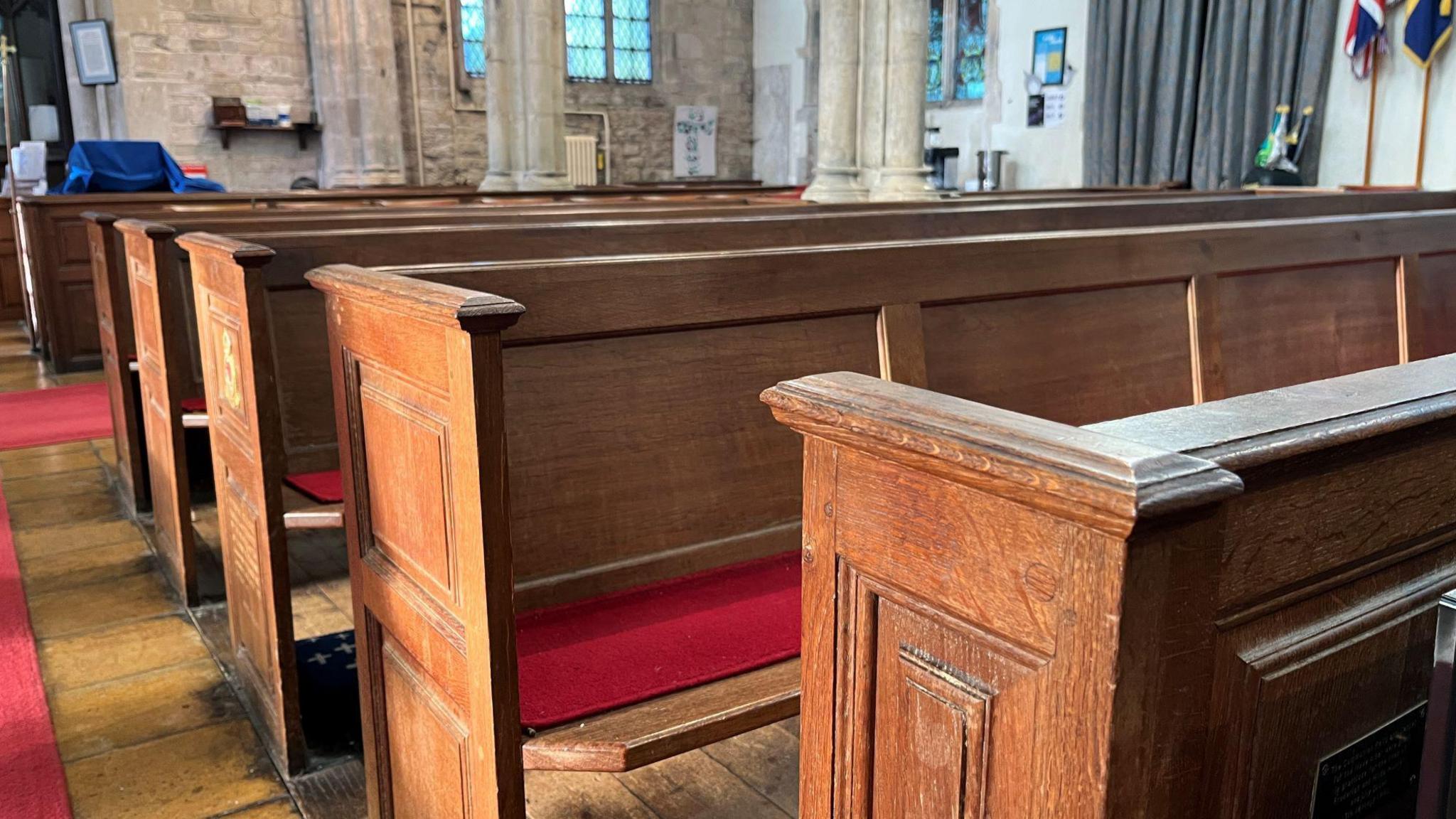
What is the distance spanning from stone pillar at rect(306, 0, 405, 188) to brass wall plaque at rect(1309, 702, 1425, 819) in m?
9.79

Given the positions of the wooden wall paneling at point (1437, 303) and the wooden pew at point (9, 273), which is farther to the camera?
the wooden pew at point (9, 273)

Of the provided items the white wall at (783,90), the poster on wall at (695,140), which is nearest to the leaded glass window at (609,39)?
the poster on wall at (695,140)

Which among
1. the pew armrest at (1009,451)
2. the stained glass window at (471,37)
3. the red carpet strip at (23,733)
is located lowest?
the red carpet strip at (23,733)

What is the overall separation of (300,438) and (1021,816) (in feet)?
7.57

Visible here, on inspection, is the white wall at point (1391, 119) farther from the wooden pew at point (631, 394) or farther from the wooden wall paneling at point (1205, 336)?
the wooden wall paneling at point (1205, 336)

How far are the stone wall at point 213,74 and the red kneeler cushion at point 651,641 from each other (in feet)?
30.5

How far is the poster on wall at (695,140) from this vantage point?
12.8m

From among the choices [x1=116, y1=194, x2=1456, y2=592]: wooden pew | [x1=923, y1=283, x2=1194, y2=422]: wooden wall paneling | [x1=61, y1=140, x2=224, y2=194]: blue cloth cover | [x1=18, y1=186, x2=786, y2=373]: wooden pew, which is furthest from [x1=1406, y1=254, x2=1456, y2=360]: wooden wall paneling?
[x1=61, y1=140, x2=224, y2=194]: blue cloth cover

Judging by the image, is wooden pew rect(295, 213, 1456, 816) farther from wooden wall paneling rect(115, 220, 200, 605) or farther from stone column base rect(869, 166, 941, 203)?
stone column base rect(869, 166, 941, 203)

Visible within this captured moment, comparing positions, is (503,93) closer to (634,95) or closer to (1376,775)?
(634,95)

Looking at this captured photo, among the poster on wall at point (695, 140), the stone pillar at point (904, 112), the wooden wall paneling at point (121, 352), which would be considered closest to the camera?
the wooden wall paneling at point (121, 352)

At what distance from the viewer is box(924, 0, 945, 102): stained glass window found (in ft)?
35.9

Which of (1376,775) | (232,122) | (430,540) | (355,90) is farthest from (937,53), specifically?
(1376,775)

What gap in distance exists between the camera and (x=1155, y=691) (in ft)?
2.48
